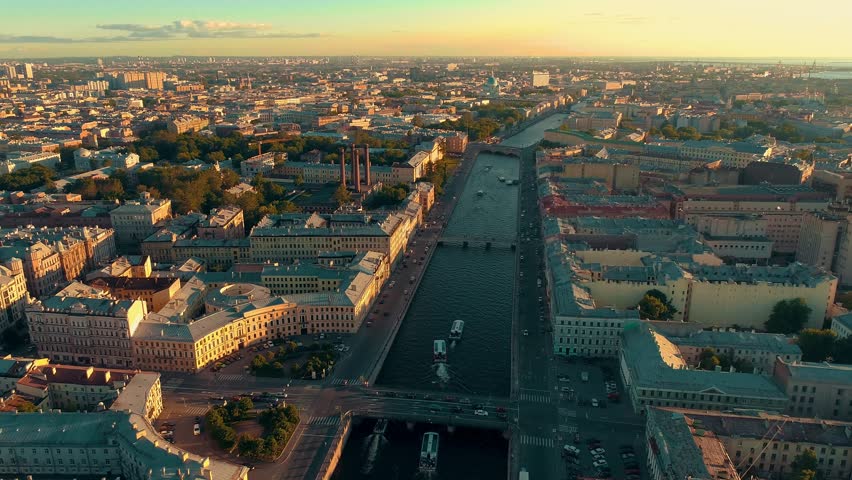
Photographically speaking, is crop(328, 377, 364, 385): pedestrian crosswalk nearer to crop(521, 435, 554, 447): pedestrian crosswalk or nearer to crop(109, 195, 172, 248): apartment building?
crop(521, 435, 554, 447): pedestrian crosswalk

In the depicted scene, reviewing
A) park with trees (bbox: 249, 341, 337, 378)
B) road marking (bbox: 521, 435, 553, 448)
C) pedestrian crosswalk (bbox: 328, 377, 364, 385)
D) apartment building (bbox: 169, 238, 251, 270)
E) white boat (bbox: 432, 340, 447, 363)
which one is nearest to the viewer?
road marking (bbox: 521, 435, 553, 448)

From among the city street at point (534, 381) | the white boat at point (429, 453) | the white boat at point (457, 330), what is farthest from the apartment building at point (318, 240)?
the white boat at point (429, 453)

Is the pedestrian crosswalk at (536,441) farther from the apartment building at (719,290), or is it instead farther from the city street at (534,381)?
the apartment building at (719,290)

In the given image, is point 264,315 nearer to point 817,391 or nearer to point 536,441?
point 536,441

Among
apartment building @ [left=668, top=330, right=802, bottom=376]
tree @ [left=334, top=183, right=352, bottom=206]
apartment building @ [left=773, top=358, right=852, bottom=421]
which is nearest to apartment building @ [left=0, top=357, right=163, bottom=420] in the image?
apartment building @ [left=668, top=330, right=802, bottom=376]

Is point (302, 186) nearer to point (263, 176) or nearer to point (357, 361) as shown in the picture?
point (263, 176)

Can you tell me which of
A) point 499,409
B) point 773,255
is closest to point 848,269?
point 773,255

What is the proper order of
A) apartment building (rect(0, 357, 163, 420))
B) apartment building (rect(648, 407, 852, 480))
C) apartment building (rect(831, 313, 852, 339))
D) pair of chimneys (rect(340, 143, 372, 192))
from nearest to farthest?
apartment building (rect(648, 407, 852, 480)) < apartment building (rect(0, 357, 163, 420)) < apartment building (rect(831, 313, 852, 339)) < pair of chimneys (rect(340, 143, 372, 192))
